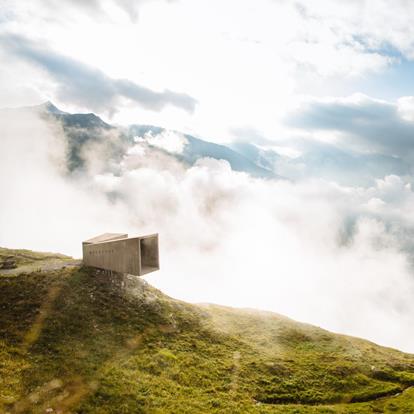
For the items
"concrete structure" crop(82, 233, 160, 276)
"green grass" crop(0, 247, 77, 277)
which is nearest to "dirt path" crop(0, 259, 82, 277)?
"green grass" crop(0, 247, 77, 277)

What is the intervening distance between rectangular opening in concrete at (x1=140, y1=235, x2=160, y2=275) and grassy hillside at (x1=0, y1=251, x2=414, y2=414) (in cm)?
276

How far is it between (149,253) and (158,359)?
50.8 feet

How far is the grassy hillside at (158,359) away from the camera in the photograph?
933 inches

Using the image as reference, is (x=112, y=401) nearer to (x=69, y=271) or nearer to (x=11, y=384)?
(x=11, y=384)

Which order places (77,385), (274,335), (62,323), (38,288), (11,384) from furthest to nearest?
(274,335), (38,288), (62,323), (77,385), (11,384)

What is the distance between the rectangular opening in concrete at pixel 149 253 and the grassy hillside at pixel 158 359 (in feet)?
9.04

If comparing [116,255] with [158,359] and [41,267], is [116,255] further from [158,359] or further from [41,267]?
[158,359]

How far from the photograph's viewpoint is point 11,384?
2198 cm

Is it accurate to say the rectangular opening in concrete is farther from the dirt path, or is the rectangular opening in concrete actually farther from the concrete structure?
the dirt path

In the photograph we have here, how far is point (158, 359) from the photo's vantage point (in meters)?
29.8

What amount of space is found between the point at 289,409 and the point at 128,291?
20.5m

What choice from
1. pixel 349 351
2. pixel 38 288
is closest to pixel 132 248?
pixel 38 288

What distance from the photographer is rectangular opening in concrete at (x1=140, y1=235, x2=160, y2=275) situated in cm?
4244

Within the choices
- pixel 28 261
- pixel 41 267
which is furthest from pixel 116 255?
pixel 28 261
